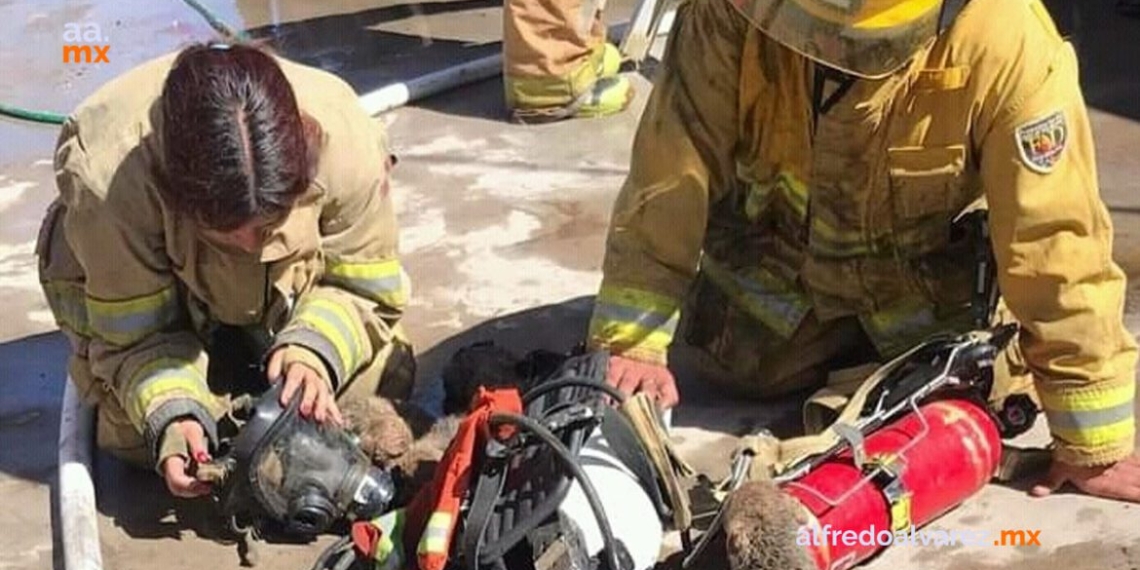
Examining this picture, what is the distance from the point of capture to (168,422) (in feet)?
10.6

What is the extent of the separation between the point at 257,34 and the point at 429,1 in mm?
691

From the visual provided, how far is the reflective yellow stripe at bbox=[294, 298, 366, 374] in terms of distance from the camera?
3.34 m

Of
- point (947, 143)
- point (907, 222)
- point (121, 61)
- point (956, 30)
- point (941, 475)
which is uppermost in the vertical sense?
point (956, 30)

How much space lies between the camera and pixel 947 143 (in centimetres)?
315

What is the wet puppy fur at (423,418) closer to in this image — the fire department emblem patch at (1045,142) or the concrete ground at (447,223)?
the concrete ground at (447,223)

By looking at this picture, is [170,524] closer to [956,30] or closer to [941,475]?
[941,475]

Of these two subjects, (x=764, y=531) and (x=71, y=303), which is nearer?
(x=764, y=531)

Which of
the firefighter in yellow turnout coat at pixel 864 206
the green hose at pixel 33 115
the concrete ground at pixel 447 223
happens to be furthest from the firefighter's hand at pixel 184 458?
the green hose at pixel 33 115

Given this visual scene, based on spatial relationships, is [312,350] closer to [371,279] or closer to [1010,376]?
[371,279]

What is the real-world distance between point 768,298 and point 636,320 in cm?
43

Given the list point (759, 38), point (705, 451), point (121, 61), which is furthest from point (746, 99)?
point (121, 61)

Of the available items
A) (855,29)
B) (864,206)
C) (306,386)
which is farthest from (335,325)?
(855,29)

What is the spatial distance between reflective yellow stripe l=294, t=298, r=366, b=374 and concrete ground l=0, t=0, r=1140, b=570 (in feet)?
1.30

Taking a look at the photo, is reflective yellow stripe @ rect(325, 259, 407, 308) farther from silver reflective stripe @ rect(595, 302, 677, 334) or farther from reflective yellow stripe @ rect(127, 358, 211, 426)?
silver reflective stripe @ rect(595, 302, 677, 334)
